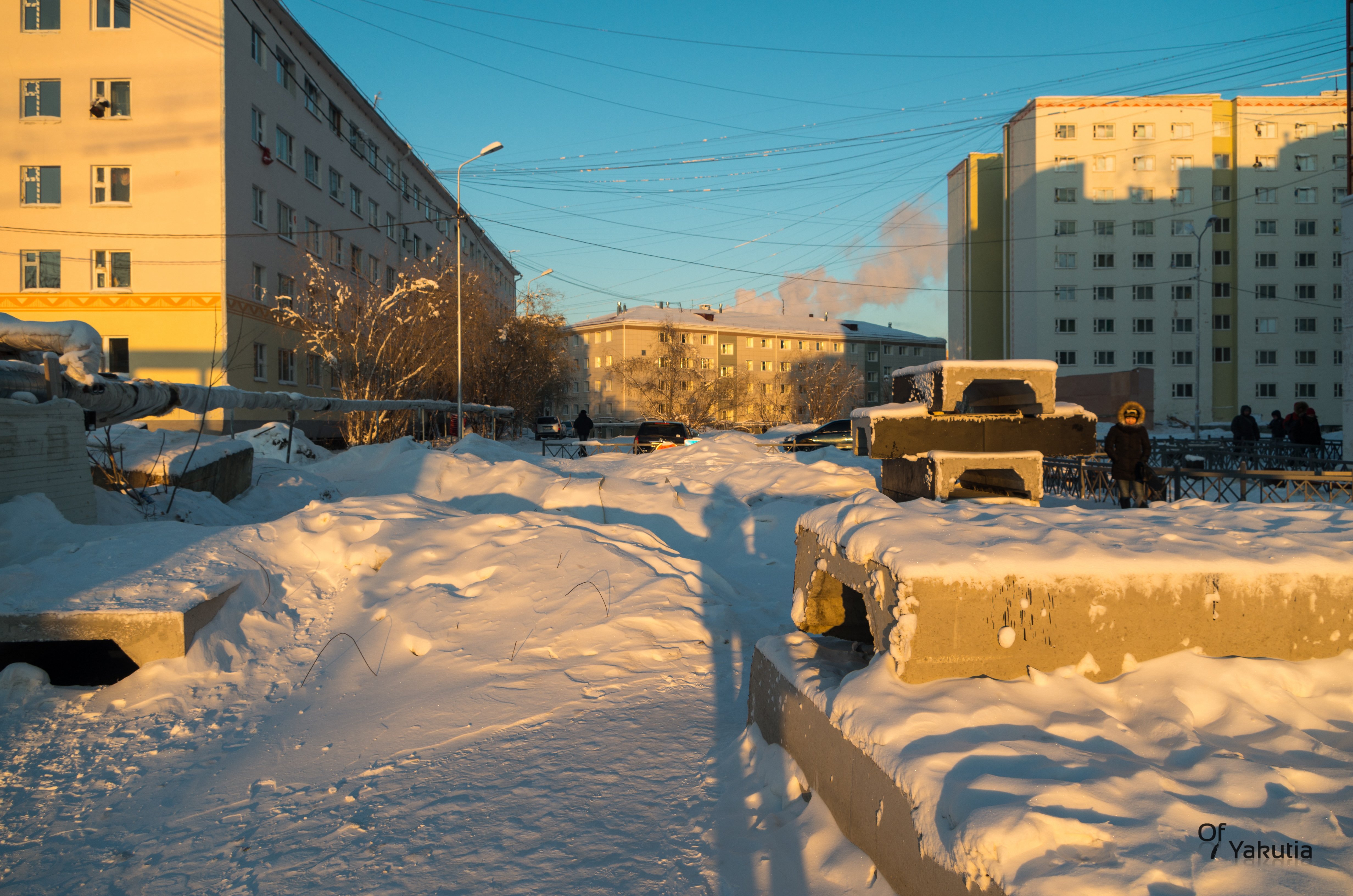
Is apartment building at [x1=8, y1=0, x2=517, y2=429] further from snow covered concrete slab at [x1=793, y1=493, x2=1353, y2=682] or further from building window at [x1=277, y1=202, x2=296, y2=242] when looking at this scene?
snow covered concrete slab at [x1=793, y1=493, x2=1353, y2=682]

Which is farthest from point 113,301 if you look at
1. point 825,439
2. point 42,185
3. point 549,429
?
point 549,429

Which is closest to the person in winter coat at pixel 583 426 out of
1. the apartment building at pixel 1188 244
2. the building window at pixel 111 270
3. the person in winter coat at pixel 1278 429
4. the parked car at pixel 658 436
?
the parked car at pixel 658 436

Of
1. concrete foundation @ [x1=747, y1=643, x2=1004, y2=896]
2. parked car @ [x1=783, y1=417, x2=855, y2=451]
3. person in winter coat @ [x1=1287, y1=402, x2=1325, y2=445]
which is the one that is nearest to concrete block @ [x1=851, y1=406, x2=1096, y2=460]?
concrete foundation @ [x1=747, y1=643, x2=1004, y2=896]

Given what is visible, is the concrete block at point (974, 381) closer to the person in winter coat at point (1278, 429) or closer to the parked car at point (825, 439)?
the parked car at point (825, 439)

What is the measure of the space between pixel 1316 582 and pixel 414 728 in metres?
4.09

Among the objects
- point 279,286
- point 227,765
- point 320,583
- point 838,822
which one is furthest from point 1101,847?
point 279,286

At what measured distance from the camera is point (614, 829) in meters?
3.11

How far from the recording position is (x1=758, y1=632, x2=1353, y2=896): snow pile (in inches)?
71.0

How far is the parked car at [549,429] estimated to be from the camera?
4912 cm

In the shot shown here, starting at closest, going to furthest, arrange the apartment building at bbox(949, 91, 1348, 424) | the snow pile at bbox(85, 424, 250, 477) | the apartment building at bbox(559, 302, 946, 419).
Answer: the snow pile at bbox(85, 424, 250, 477) < the apartment building at bbox(949, 91, 1348, 424) < the apartment building at bbox(559, 302, 946, 419)

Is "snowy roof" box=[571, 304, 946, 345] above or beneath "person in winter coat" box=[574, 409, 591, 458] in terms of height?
above

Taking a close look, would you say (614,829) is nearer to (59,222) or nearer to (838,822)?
(838,822)

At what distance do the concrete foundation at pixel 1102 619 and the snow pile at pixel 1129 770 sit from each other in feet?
0.19

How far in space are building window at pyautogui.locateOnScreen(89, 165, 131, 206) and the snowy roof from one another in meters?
51.8
